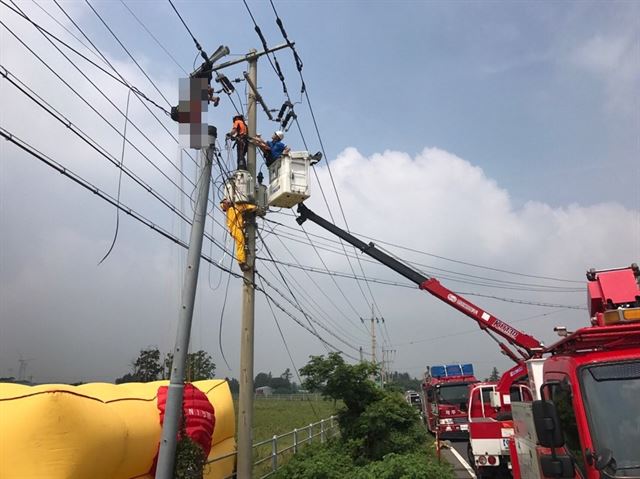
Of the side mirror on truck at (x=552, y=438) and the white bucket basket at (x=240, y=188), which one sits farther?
the white bucket basket at (x=240, y=188)

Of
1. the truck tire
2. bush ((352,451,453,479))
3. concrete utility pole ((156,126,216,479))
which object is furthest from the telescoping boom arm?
concrete utility pole ((156,126,216,479))

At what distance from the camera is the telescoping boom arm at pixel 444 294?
12547 millimetres

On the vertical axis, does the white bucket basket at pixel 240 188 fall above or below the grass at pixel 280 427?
above

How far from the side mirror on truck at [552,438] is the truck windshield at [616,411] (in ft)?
0.93

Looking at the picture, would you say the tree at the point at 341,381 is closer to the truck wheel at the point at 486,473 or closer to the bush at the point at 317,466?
the bush at the point at 317,466

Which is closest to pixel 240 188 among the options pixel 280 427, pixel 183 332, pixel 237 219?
pixel 237 219

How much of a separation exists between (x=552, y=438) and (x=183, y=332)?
3.88 meters

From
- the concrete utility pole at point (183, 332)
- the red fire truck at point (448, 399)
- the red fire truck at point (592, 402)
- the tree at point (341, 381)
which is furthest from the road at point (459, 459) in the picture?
the concrete utility pole at point (183, 332)

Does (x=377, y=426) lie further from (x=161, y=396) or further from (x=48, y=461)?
(x=48, y=461)

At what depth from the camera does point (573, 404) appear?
14.8 ft

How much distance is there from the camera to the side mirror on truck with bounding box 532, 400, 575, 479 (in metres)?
4.45

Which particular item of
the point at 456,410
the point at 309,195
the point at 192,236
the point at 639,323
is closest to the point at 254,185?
the point at 309,195

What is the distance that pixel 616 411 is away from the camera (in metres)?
4.27

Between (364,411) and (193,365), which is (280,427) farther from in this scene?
(193,365)
